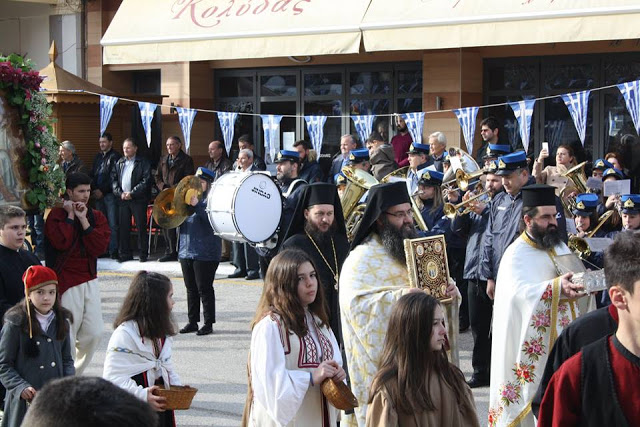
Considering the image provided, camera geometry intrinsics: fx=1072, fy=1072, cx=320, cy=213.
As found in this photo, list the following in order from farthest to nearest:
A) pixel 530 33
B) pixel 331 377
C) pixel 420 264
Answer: pixel 530 33
pixel 420 264
pixel 331 377

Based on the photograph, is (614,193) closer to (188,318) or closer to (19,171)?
(188,318)

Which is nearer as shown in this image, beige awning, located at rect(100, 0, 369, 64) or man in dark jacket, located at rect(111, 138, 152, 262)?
beige awning, located at rect(100, 0, 369, 64)

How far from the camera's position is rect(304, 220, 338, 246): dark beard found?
7.74 metres

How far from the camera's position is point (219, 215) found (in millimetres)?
10875

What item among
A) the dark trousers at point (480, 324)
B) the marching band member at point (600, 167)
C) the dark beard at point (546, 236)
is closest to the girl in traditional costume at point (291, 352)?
the dark beard at point (546, 236)

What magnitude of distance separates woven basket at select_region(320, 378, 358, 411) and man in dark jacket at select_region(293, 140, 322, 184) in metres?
8.68

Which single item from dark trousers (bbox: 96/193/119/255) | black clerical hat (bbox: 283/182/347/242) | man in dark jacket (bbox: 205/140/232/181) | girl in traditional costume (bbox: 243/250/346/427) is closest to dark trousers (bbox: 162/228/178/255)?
dark trousers (bbox: 96/193/119/255)

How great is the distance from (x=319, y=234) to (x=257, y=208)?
3.00 m

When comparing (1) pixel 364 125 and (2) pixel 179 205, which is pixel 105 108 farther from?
(2) pixel 179 205

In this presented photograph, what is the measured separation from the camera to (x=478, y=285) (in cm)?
983

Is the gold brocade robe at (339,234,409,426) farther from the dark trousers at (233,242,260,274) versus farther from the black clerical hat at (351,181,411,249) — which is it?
the dark trousers at (233,242,260,274)

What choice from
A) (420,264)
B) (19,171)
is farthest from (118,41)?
(420,264)

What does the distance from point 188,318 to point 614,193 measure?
4.70 metres

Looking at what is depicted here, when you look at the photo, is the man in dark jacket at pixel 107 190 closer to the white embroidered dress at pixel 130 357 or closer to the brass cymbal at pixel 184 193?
the brass cymbal at pixel 184 193
